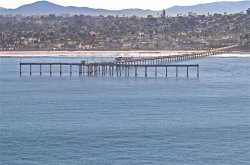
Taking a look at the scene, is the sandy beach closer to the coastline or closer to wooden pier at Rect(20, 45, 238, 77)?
the coastline

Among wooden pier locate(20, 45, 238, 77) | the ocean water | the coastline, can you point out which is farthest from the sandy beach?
the ocean water

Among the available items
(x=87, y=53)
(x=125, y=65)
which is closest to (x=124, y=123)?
(x=125, y=65)

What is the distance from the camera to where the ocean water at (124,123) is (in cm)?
4962

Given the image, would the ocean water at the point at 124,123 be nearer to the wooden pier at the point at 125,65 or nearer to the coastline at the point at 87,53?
the wooden pier at the point at 125,65

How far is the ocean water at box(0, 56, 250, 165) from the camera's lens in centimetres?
4962

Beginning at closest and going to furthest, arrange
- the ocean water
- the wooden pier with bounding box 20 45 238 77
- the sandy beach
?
the ocean water
the wooden pier with bounding box 20 45 238 77
the sandy beach

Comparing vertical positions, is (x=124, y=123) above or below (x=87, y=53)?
below

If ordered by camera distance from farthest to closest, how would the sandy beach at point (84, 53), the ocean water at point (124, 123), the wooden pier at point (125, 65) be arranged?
the sandy beach at point (84, 53) < the wooden pier at point (125, 65) < the ocean water at point (124, 123)

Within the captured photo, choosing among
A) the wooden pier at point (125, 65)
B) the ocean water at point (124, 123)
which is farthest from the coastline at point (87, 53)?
the ocean water at point (124, 123)

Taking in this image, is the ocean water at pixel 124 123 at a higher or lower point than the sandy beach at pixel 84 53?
lower

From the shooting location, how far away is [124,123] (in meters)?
61.6

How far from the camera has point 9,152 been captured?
50.8m

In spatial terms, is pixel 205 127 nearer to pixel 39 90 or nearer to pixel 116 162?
pixel 116 162

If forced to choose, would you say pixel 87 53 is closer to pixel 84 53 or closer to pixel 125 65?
pixel 84 53
